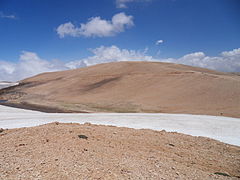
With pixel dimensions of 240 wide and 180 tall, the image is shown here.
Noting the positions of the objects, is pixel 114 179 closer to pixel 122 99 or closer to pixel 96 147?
pixel 96 147

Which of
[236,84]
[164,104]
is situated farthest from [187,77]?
[164,104]

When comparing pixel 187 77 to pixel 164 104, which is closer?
pixel 164 104

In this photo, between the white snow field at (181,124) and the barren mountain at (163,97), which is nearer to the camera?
the white snow field at (181,124)

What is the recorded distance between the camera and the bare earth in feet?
14.1

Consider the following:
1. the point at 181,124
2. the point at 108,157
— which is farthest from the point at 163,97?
the point at 108,157

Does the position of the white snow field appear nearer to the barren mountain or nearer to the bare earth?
the bare earth

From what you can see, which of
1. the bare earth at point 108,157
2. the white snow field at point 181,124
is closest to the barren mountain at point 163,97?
the white snow field at point 181,124

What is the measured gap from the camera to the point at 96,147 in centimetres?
606

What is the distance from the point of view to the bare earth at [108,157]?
429 cm

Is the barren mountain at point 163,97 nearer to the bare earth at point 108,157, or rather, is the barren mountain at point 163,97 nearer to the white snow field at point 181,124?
the white snow field at point 181,124

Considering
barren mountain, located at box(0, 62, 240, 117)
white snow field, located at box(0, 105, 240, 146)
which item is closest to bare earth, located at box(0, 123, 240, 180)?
white snow field, located at box(0, 105, 240, 146)

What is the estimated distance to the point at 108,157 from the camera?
17.4 ft

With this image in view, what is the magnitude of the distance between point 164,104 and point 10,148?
758 inches

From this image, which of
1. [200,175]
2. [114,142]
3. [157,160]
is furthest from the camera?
[114,142]
